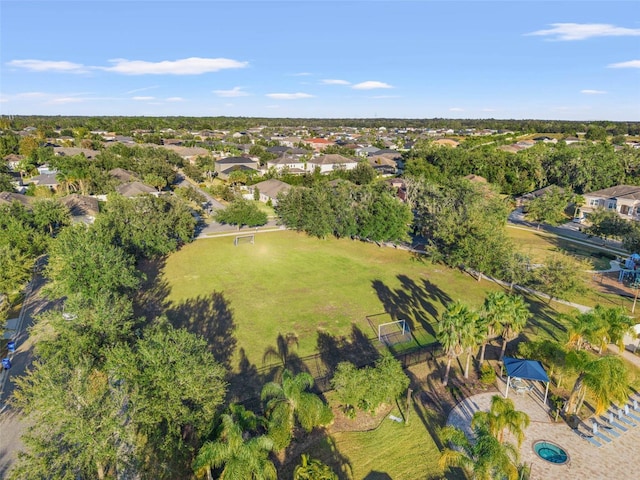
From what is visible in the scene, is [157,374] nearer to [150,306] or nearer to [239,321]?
[239,321]

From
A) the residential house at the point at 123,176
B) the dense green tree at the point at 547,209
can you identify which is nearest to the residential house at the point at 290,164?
the residential house at the point at 123,176

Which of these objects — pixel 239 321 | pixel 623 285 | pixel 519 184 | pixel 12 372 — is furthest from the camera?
pixel 519 184

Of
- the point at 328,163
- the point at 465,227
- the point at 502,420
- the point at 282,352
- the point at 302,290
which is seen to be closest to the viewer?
the point at 502,420

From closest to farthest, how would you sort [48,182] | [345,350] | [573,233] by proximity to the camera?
[345,350] → [573,233] → [48,182]

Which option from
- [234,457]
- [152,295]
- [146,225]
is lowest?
[152,295]

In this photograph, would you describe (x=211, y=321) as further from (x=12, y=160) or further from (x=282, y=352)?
(x=12, y=160)

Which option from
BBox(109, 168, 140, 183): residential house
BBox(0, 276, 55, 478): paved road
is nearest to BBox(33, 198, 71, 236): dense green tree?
BBox(0, 276, 55, 478): paved road

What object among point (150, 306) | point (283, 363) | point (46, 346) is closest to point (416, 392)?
point (283, 363)

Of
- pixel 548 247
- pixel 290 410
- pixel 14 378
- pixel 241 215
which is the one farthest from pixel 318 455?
pixel 548 247
